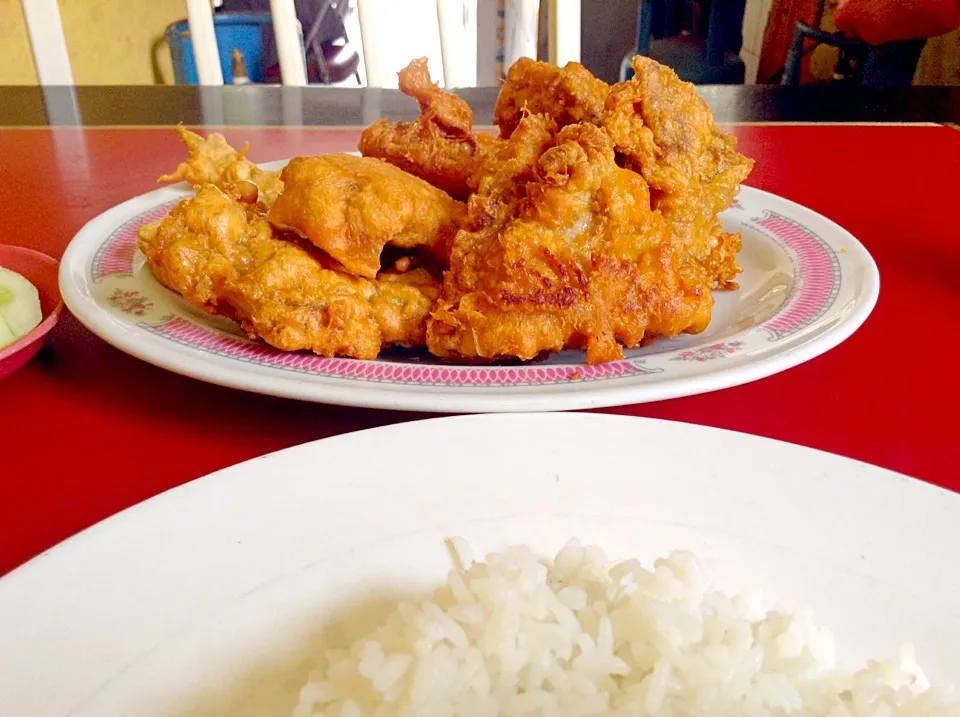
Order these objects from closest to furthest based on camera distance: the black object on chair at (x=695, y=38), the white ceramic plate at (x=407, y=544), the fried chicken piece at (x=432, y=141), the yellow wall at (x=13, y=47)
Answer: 1. the white ceramic plate at (x=407, y=544)
2. the fried chicken piece at (x=432, y=141)
3. the yellow wall at (x=13, y=47)
4. the black object on chair at (x=695, y=38)

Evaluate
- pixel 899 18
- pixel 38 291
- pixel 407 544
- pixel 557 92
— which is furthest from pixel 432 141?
pixel 899 18

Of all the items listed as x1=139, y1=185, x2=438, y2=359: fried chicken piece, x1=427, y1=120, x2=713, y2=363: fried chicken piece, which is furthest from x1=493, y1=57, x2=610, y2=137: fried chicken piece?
x1=139, y1=185, x2=438, y2=359: fried chicken piece

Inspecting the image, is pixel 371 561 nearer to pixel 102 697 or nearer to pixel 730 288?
pixel 102 697

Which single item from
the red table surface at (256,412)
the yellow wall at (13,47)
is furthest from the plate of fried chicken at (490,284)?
the yellow wall at (13,47)

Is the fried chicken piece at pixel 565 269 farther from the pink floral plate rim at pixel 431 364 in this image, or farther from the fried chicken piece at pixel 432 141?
the fried chicken piece at pixel 432 141

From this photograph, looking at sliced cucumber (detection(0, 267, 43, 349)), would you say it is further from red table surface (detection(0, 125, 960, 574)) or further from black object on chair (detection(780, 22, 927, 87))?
black object on chair (detection(780, 22, 927, 87))

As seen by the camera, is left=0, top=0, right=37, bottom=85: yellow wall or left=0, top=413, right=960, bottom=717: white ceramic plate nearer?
left=0, top=413, right=960, bottom=717: white ceramic plate
